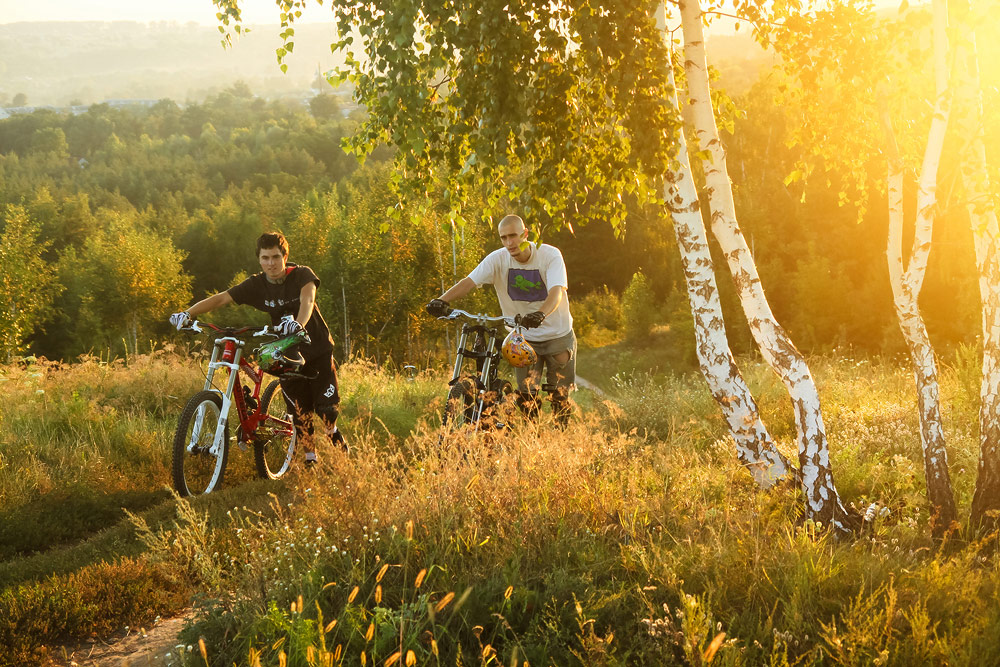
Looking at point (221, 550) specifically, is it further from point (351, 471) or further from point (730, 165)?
point (730, 165)

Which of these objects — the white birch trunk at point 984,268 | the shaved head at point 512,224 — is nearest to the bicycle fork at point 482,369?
the shaved head at point 512,224

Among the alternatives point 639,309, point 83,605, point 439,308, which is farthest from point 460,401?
point 639,309

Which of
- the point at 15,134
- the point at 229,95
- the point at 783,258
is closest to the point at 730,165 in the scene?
the point at 783,258

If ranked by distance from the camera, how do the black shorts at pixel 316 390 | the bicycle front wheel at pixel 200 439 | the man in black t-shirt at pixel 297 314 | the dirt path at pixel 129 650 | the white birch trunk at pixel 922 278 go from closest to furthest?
the dirt path at pixel 129 650 → the white birch trunk at pixel 922 278 → the bicycle front wheel at pixel 200 439 → the man in black t-shirt at pixel 297 314 → the black shorts at pixel 316 390

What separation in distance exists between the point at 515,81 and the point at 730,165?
3872 centimetres

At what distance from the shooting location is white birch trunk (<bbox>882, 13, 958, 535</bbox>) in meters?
5.17

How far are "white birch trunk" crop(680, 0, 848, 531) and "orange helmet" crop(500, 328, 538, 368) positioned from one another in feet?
6.99

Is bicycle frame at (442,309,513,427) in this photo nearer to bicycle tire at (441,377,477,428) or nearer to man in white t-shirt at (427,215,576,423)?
bicycle tire at (441,377,477,428)

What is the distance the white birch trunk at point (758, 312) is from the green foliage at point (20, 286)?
3972 cm

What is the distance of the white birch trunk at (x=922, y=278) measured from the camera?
17.0 feet

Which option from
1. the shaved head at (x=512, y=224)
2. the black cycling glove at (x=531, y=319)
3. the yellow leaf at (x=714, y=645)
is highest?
the shaved head at (x=512, y=224)

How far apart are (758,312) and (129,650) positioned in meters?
4.40

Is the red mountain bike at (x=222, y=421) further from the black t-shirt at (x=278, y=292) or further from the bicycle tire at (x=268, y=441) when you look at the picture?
the black t-shirt at (x=278, y=292)

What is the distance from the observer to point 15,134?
142250 millimetres
